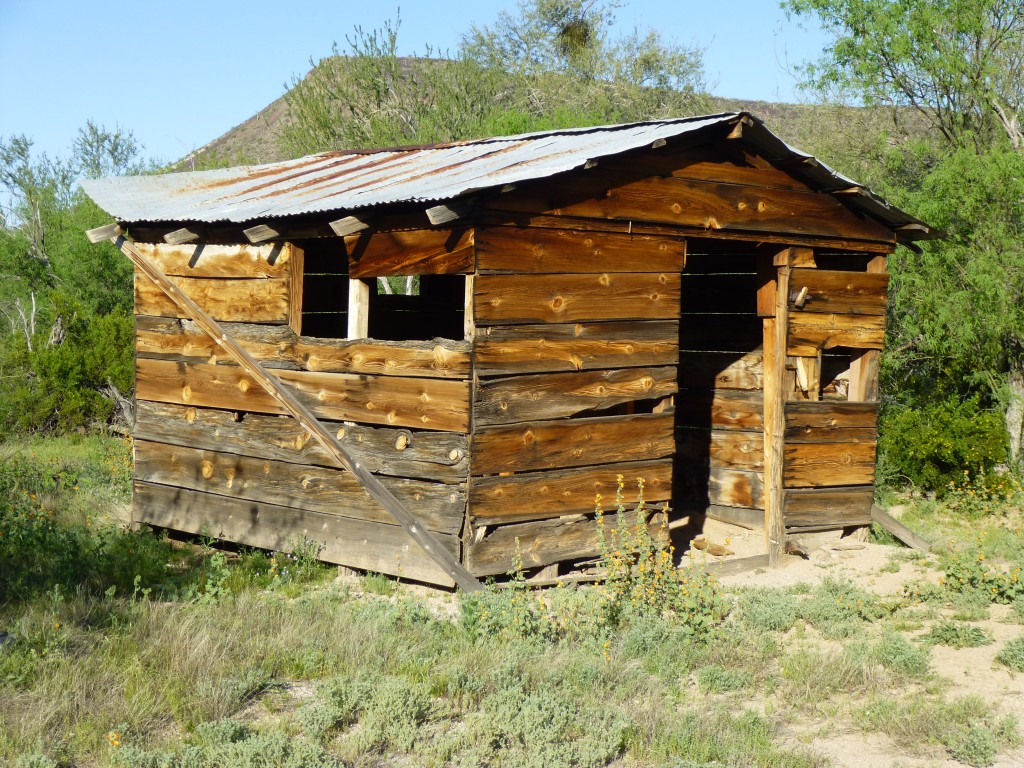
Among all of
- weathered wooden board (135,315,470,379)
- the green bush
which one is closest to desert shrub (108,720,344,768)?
weathered wooden board (135,315,470,379)

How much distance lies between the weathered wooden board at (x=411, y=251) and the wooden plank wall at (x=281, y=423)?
0.51 m

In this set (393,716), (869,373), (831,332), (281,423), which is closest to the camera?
(393,716)

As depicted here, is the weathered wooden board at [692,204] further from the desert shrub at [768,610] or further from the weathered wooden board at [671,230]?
the desert shrub at [768,610]

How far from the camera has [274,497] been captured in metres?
7.84

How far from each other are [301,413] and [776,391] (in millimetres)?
4029

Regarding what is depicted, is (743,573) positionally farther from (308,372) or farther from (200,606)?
(200,606)

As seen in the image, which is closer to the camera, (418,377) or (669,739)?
(669,739)

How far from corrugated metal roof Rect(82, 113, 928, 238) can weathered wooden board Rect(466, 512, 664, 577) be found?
7.64 ft

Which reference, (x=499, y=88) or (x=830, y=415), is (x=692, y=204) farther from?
(x=499, y=88)

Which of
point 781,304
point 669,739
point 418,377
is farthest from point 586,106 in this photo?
point 669,739

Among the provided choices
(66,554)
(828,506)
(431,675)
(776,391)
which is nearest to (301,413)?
(66,554)

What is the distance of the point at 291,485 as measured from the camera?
25.3 ft

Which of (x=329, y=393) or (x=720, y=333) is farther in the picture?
(x=720, y=333)

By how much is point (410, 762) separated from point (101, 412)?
1159cm
